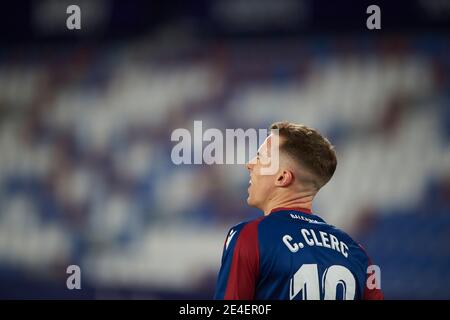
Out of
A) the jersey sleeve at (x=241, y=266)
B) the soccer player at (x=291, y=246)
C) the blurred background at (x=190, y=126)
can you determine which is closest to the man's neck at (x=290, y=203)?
the soccer player at (x=291, y=246)

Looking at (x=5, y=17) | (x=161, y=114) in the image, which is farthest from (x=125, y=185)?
(x=5, y=17)

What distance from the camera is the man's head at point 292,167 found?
1.58m

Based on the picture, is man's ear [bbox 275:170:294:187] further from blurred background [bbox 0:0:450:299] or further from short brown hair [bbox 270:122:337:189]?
blurred background [bbox 0:0:450:299]

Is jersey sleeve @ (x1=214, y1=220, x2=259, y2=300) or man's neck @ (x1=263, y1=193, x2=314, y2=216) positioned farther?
man's neck @ (x1=263, y1=193, x2=314, y2=216)

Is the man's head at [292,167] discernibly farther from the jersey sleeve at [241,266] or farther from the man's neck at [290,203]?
the jersey sleeve at [241,266]

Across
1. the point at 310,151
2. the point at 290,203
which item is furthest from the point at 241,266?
the point at 310,151

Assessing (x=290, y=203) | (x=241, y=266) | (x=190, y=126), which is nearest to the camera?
(x=241, y=266)

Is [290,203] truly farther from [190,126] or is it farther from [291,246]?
[190,126]

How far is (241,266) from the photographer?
1326 mm

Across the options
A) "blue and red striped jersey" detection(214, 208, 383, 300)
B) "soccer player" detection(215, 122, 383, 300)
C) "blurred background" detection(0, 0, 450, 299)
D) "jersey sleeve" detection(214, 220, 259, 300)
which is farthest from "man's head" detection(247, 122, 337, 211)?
"blurred background" detection(0, 0, 450, 299)

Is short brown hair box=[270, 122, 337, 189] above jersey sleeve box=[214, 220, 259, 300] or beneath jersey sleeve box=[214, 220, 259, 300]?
above

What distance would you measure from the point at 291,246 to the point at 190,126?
7.64 feet

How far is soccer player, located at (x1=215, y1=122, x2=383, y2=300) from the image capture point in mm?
1337

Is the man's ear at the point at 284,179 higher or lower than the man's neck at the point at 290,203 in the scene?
higher
